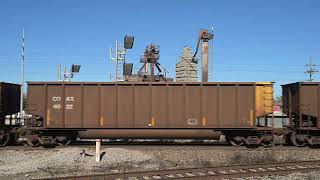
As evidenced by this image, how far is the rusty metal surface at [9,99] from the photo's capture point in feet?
63.2

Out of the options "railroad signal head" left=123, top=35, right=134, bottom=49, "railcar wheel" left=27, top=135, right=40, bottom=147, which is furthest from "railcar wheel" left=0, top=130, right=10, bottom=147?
"railroad signal head" left=123, top=35, right=134, bottom=49

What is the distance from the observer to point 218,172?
468 inches

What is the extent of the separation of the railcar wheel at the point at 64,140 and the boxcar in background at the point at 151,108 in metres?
0.36

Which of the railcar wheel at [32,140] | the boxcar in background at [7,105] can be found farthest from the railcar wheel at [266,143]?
the boxcar in background at [7,105]

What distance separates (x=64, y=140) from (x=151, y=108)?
4.52 metres

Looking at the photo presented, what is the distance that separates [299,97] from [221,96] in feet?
12.6

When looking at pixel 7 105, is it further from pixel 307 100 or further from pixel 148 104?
pixel 307 100

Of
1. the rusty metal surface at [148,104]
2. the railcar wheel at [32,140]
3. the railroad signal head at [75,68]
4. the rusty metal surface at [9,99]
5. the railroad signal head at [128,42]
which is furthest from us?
the railroad signal head at [75,68]

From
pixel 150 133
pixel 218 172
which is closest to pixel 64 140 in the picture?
pixel 150 133

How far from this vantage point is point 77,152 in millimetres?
15875

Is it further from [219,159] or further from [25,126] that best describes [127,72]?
[219,159]

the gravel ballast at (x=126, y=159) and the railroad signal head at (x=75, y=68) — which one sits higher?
the railroad signal head at (x=75, y=68)

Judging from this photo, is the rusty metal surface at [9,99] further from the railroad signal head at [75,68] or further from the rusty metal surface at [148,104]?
the railroad signal head at [75,68]

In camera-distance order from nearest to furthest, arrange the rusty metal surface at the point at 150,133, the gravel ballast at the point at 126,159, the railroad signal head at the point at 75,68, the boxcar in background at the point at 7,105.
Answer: the gravel ballast at the point at 126,159, the rusty metal surface at the point at 150,133, the boxcar in background at the point at 7,105, the railroad signal head at the point at 75,68
